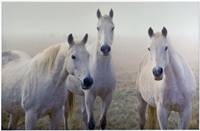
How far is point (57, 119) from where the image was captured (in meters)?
2.05

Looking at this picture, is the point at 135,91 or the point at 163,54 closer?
the point at 163,54

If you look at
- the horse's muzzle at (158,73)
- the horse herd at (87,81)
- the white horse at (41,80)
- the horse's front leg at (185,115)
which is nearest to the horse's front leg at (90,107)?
the horse herd at (87,81)

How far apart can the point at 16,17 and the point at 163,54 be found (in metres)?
0.78

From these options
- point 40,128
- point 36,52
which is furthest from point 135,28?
point 40,128

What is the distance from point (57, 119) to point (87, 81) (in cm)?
27

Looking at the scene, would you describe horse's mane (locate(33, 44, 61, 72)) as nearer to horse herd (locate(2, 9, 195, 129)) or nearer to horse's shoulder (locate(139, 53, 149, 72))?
horse herd (locate(2, 9, 195, 129))

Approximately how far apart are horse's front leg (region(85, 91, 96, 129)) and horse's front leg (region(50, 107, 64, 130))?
5.4 inches

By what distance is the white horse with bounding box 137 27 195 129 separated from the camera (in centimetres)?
199

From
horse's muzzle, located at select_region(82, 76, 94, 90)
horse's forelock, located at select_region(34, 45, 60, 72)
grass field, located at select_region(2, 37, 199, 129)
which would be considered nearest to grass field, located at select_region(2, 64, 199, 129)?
grass field, located at select_region(2, 37, 199, 129)

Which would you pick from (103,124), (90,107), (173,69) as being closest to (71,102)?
(90,107)

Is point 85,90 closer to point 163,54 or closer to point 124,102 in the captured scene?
point 124,102

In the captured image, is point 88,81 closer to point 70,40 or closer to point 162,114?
point 70,40

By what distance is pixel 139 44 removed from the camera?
6.81 feet

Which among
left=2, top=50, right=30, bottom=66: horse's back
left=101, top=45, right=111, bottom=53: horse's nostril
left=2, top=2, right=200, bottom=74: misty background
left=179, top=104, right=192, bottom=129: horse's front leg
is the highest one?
left=2, top=2, right=200, bottom=74: misty background
